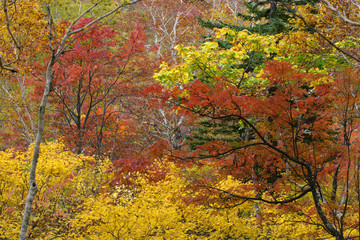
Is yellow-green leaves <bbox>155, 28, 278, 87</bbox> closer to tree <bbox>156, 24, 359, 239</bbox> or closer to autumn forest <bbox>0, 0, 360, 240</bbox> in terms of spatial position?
autumn forest <bbox>0, 0, 360, 240</bbox>

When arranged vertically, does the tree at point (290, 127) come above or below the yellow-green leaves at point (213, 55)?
below

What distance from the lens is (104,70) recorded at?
1045 centimetres

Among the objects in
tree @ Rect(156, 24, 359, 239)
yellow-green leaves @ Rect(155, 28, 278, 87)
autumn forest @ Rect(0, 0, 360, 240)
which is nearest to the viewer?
tree @ Rect(156, 24, 359, 239)

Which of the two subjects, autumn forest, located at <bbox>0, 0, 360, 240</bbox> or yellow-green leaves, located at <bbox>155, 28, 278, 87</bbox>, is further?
yellow-green leaves, located at <bbox>155, 28, 278, 87</bbox>

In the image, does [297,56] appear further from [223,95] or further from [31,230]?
[31,230]

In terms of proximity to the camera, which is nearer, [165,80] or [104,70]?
[165,80]

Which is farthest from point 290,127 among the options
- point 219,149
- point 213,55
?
point 213,55

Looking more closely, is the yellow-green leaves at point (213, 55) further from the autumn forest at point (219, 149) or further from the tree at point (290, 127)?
the tree at point (290, 127)

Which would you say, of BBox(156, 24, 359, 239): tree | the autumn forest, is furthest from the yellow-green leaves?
BBox(156, 24, 359, 239): tree

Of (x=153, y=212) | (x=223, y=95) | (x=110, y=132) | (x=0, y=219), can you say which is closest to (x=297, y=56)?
(x=223, y=95)

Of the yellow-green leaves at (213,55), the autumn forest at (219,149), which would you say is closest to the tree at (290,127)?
the autumn forest at (219,149)

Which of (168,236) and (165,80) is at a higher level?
(165,80)

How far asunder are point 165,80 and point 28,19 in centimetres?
361

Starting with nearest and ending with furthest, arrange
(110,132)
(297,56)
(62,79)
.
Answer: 1. (297,56)
2. (62,79)
3. (110,132)
